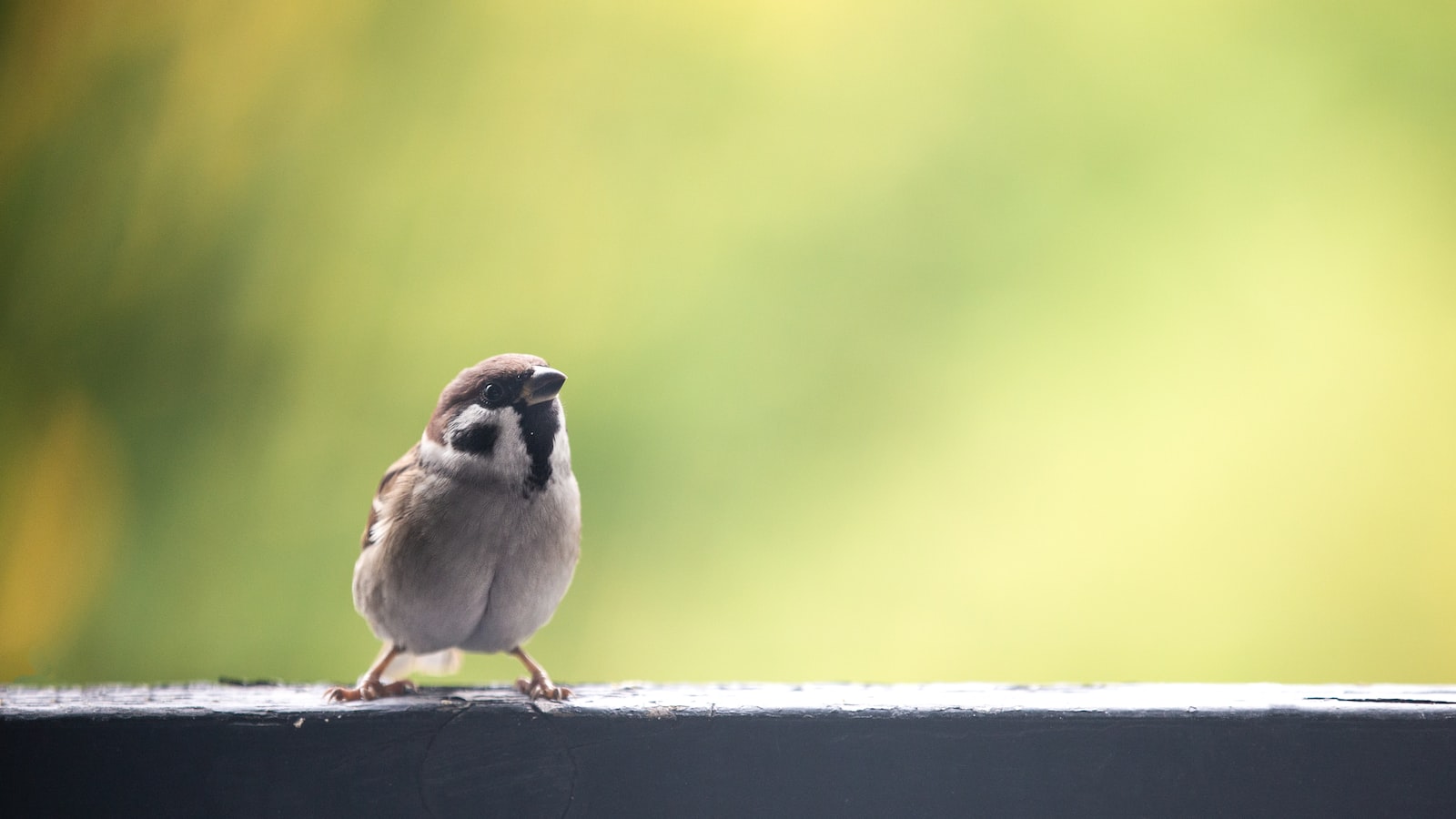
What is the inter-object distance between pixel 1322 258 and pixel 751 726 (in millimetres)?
1600

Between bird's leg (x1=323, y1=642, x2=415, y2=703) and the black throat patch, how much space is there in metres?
0.26

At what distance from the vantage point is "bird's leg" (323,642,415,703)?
43.4 inches

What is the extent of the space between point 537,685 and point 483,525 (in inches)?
7.0

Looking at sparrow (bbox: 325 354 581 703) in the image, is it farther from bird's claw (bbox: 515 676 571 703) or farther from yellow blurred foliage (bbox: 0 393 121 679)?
yellow blurred foliage (bbox: 0 393 121 679)

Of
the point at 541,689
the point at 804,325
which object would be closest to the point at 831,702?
the point at 541,689

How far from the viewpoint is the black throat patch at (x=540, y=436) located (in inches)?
48.6

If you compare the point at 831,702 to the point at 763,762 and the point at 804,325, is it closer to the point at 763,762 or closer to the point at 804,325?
the point at 763,762

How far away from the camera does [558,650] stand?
2.01 metres

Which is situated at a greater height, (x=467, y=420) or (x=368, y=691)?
(x=467, y=420)

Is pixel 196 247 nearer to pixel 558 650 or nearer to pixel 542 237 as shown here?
pixel 542 237

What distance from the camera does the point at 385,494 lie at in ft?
4.40

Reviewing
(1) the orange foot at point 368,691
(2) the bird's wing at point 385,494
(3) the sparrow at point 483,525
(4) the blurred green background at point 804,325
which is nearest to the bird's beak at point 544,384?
(3) the sparrow at point 483,525

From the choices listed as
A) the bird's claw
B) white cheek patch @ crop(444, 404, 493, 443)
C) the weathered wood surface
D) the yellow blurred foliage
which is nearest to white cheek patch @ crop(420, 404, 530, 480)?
white cheek patch @ crop(444, 404, 493, 443)

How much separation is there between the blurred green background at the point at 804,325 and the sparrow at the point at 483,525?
630 millimetres
